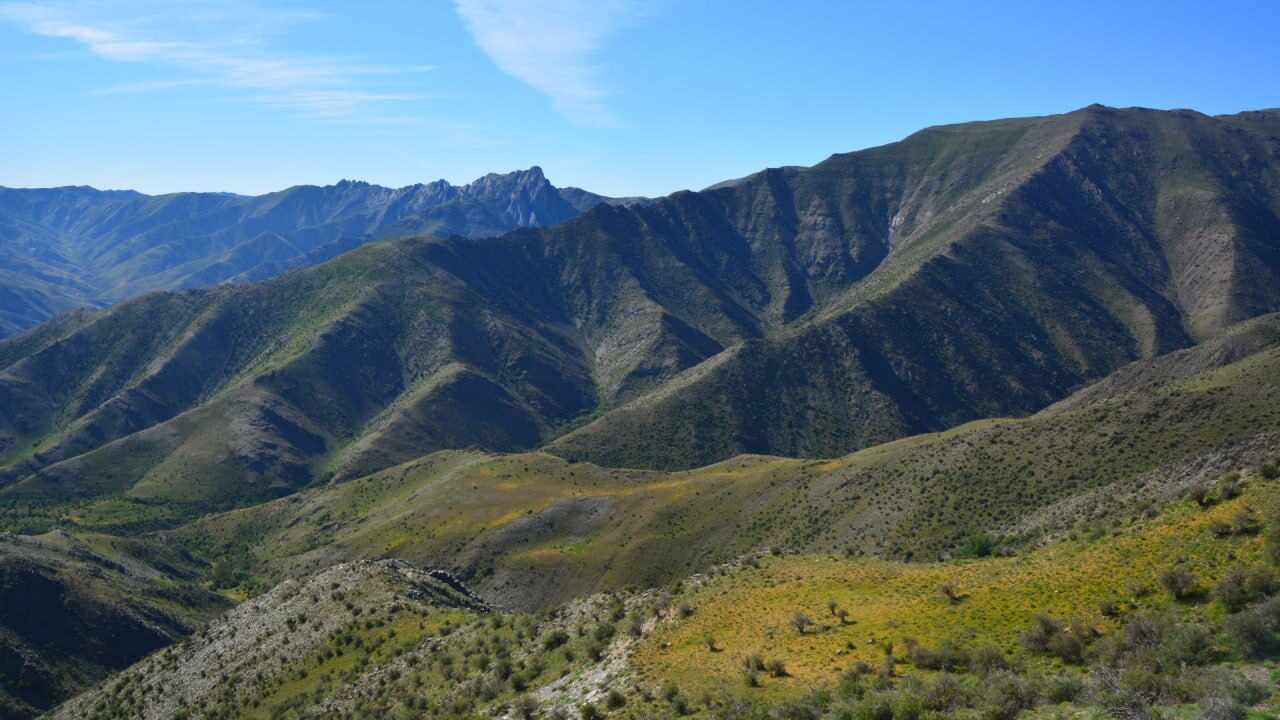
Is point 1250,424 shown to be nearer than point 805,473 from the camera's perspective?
Yes

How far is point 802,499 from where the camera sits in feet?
336

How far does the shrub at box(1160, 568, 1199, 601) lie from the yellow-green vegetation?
214 mm

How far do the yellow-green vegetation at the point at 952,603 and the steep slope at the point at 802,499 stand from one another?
25.5 ft

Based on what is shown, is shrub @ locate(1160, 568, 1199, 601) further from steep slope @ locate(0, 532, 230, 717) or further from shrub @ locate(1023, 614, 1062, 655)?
steep slope @ locate(0, 532, 230, 717)

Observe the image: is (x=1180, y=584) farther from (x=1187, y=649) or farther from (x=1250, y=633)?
(x=1187, y=649)

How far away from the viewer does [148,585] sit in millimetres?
106125

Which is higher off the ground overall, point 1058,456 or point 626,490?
point 1058,456

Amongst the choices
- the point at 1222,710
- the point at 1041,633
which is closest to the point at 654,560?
the point at 1041,633

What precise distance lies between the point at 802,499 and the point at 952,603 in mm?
72127

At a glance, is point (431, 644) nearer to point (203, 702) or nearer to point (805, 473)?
point (203, 702)

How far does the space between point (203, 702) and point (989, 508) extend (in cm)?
7034

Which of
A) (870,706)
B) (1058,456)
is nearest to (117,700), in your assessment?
(870,706)

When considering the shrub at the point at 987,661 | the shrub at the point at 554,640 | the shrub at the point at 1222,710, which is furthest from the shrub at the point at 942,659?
the shrub at the point at 554,640

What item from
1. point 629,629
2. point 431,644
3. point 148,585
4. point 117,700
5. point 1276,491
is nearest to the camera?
point 1276,491
